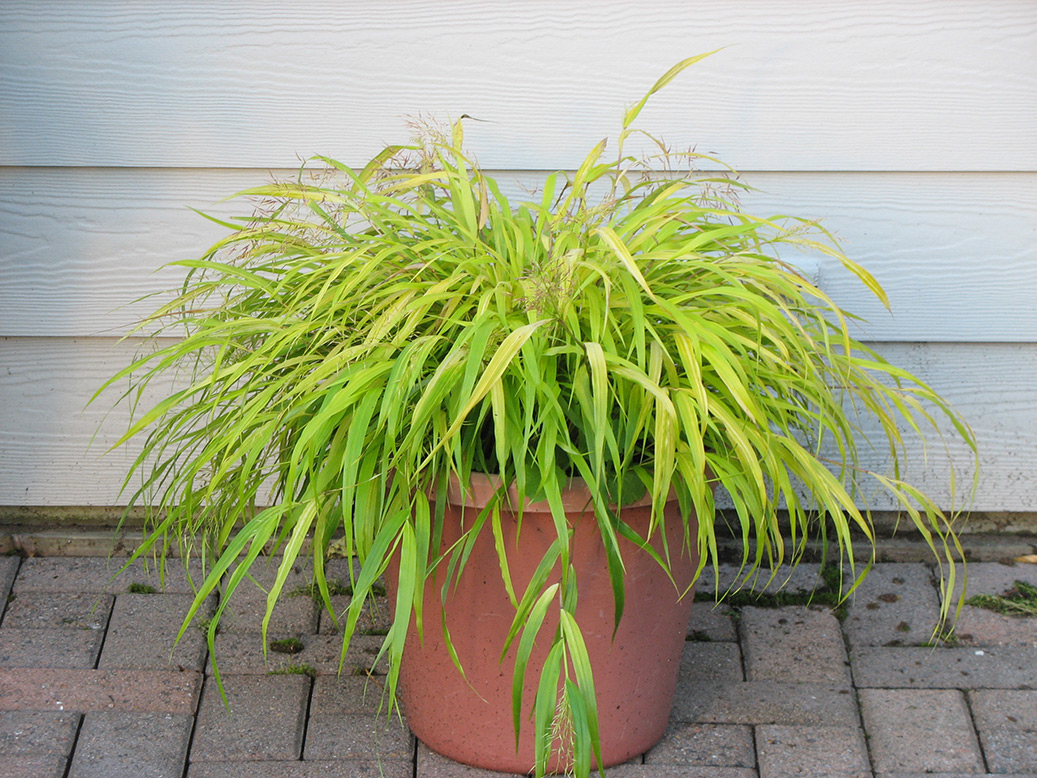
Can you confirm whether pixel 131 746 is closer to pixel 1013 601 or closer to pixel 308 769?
pixel 308 769

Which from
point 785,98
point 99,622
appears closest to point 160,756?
point 99,622

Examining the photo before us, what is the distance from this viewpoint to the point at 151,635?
1.64 m

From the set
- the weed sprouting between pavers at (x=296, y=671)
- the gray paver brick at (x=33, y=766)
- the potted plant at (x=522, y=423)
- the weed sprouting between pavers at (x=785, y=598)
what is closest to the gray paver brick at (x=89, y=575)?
the weed sprouting between pavers at (x=296, y=671)

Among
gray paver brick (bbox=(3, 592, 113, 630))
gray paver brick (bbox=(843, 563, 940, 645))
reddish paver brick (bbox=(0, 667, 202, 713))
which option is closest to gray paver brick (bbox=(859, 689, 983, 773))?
gray paver brick (bbox=(843, 563, 940, 645))

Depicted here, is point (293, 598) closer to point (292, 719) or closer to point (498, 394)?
point (292, 719)

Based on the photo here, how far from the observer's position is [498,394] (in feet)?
3.48

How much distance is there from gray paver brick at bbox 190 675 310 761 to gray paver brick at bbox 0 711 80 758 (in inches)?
7.1

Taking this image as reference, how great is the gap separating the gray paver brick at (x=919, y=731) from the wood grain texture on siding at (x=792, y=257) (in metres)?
0.67

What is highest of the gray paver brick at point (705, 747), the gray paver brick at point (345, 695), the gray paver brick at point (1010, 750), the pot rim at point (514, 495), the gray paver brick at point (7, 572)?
the pot rim at point (514, 495)

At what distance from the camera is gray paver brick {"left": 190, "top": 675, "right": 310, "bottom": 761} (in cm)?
137

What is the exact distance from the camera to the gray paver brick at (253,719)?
54.1 inches

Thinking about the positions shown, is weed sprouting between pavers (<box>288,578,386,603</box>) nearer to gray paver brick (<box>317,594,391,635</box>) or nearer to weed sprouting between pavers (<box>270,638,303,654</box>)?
gray paver brick (<box>317,594,391,635</box>)

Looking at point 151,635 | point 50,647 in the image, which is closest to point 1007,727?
point 151,635

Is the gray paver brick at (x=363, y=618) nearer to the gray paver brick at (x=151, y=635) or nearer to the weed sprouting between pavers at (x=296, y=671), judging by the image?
→ the weed sprouting between pavers at (x=296, y=671)
